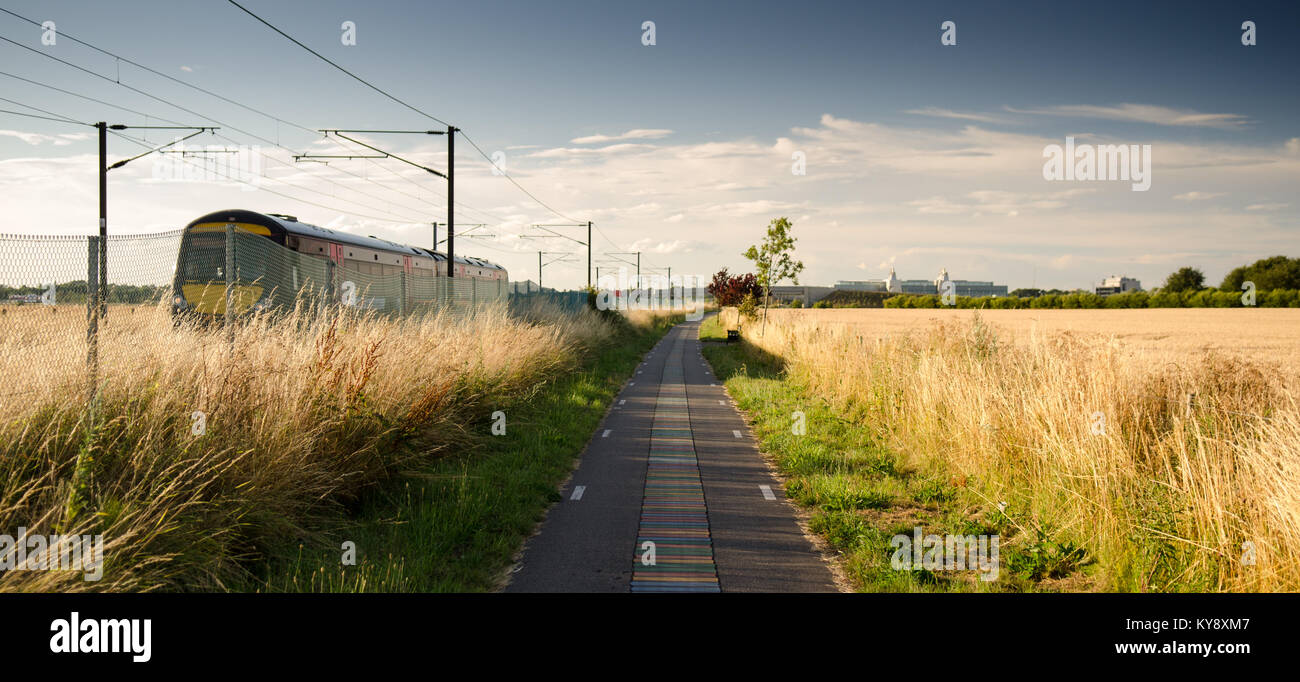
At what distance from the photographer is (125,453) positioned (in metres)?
4.77

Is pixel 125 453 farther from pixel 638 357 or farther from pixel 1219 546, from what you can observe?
pixel 638 357

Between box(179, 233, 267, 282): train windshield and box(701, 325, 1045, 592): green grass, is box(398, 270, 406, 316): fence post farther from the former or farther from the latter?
box(701, 325, 1045, 592): green grass

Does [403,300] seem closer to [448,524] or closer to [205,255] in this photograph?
[205,255]

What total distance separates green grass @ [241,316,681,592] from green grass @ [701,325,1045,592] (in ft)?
9.09

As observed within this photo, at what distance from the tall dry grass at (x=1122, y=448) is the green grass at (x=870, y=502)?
320mm

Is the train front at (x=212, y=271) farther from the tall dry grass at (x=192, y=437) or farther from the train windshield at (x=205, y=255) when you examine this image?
the tall dry grass at (x=192, y=437)

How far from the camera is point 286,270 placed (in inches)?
546

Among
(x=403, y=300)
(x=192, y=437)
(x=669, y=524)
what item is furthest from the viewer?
(x=403, y=300)

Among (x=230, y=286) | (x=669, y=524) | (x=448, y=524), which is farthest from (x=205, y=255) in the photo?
(x=669, y=524)

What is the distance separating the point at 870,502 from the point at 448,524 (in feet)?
13.6

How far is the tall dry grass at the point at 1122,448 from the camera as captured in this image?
4.54 m

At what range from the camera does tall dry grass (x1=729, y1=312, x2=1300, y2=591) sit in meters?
4.54
